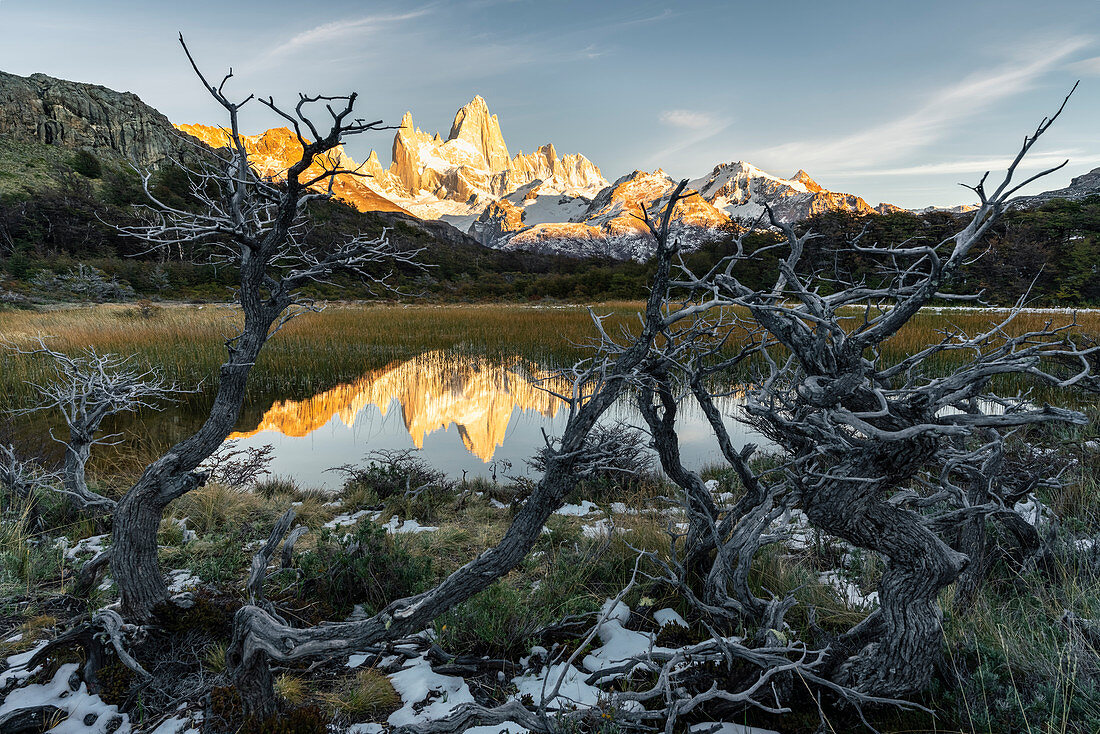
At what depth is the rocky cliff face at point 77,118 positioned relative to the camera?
196ft

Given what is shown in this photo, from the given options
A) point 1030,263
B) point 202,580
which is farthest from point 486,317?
point 1030,263

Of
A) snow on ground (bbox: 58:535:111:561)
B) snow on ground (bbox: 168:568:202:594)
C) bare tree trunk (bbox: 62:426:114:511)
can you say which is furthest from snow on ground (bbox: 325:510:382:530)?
bare tree trunk (bbox: 62:426:114:511)

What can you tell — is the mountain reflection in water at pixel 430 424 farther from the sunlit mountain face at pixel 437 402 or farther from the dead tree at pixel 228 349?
the dead tree at pixel 228 349

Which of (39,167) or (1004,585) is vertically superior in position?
(39,167)

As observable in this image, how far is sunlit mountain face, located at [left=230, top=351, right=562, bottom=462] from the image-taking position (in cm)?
985

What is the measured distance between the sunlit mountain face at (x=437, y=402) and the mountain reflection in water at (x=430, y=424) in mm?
22

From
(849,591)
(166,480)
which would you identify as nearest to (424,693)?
(166,480)

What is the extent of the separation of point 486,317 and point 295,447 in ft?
68.5

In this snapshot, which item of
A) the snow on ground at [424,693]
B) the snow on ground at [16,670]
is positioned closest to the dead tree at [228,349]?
the snow on ground at [16,670]

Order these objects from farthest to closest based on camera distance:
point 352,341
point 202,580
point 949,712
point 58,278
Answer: point 58,278 < point 352,341 < point 202,580 < point 949,712

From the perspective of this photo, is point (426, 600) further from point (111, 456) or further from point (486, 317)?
point (486, 317)

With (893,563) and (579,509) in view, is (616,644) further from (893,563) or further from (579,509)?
(579,509)

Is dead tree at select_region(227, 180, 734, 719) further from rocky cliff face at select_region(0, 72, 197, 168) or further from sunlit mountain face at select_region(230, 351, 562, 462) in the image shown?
rocky cliff face at select_region(0, 72, 197, 168)

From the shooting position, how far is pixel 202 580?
12.5 feet
